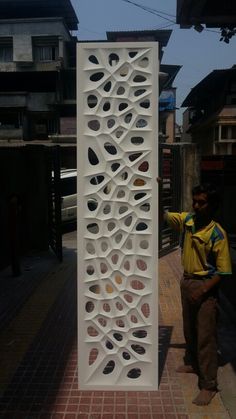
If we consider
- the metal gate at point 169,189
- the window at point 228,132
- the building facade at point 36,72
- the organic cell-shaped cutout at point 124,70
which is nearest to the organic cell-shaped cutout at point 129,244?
the organic cell-shaped cutout at point 124,70

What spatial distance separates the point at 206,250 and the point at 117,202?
2.77 ft

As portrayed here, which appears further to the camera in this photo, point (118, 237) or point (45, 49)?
point (45, 49)

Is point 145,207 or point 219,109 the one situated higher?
point 219,109

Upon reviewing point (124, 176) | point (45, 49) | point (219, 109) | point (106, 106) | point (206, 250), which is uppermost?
point (45, 49)

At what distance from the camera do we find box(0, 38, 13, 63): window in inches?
1076

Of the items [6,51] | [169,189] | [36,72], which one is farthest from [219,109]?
[169,189]

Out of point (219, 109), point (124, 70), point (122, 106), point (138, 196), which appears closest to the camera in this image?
point (124, 70)

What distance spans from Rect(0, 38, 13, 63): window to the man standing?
26.2 meters

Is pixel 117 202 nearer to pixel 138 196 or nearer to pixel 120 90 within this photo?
pixel 138 196

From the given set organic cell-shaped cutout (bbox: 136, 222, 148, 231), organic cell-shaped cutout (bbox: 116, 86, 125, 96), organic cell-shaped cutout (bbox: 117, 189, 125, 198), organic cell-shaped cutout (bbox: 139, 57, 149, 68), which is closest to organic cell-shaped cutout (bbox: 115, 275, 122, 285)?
organic cell-shaped cutout (bbox: 136, 222, 148, 231)

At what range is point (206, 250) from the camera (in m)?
3.83

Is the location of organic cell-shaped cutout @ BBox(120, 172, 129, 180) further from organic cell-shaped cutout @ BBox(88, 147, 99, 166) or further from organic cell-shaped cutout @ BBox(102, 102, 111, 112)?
organic cell-shaped cutout @ BBox(102, 102, 111, 112)

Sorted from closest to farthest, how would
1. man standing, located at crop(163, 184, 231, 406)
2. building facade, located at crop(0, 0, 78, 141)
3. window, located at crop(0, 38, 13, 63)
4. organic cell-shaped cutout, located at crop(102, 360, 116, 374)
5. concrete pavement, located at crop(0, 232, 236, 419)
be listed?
concrete pavement, located at crop(0, 232, 236, 419) → man standing, located at crop(163, 184, 231, 406) → organic cell-shaped cutout, located at crop(102, 360, 116, 374) → building facade, located at crop(0, 0, 78, 141) → window, located at crop(0, 38, 13, 63)

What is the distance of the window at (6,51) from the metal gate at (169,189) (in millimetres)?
19907
